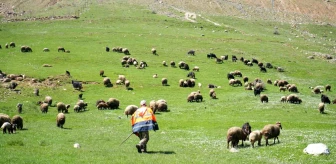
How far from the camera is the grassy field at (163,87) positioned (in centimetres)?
2278

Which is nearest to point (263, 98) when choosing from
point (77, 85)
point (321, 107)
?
point (321, 107)

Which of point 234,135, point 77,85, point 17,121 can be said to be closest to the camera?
point 234,135

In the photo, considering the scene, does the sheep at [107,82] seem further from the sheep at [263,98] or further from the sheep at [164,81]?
the sheep at [263,98]

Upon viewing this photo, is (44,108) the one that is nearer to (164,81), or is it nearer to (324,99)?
(164,81)

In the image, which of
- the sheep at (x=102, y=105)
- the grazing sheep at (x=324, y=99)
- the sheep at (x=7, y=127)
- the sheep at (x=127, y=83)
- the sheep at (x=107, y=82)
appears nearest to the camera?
the sheep at (x=7, y=127)

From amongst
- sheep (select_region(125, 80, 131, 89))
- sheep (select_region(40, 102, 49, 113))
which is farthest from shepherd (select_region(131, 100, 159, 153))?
sheep (select_region(125, 80, 131, 89))

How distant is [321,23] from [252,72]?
85.7 meters

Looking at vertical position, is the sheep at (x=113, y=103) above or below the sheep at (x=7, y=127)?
below

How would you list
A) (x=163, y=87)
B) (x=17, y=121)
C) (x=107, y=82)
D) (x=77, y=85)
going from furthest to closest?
(x=163, y=87)
(x=107, y=82)
(x=77, y=85)
(x=17, y=121)

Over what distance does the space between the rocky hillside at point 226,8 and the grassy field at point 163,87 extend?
32.9ft

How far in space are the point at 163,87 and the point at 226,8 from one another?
105 metres

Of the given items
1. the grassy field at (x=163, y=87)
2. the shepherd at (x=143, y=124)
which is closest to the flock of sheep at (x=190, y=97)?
the grassy field at (x=163, y=87)

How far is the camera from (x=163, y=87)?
198 ft

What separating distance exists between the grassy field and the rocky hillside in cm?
Answer: 1004
